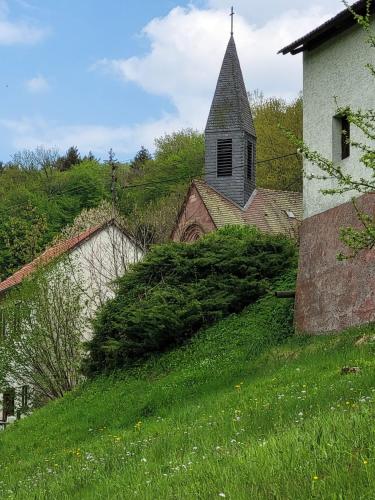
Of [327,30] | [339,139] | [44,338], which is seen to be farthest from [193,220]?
[327,30]

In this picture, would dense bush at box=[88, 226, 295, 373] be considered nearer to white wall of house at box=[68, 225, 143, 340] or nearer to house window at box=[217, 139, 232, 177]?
white wall of house at box=[68, 225, 143, 340]

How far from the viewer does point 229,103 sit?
46.5 m

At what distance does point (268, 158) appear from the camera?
53.9 m

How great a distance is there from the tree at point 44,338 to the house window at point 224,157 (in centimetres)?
1876

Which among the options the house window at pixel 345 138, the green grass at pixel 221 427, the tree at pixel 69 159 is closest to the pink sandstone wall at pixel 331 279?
the green grass at pixel 221 427

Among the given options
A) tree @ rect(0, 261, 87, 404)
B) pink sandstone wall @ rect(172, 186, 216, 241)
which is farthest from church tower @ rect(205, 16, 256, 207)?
tree @ rect(0, 261, 87, 404)

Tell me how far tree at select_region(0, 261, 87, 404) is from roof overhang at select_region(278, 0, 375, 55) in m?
12.1

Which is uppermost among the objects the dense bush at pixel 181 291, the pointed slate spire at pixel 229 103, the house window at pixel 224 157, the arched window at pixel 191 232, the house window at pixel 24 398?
the pointed slate spire at pixel 229 103

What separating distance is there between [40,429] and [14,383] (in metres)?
9.94

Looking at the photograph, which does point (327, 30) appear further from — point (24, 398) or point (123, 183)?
point (123, 183)

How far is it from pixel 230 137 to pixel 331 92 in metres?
26.5

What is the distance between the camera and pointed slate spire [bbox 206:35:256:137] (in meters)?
46.2

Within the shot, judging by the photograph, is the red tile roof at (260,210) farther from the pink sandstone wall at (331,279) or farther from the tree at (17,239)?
the pink sandstone wall at (331,279)

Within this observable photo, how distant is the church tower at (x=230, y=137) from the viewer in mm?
45781
